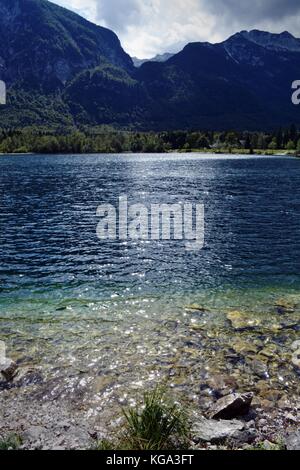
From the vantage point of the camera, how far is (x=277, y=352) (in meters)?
20.5

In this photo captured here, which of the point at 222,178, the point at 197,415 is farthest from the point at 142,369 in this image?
the point at 222,178

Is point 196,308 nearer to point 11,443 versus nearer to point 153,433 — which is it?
point 153,433

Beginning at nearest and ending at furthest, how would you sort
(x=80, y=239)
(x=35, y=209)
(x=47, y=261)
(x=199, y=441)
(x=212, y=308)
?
(x=199, y=441) → (x=212, y=308) → (x=47, y=261) → (x=80, y=239) → (x=35, y=209)

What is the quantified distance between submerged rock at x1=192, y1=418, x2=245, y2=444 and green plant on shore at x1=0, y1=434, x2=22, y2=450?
567cm

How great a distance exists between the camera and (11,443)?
1240cm

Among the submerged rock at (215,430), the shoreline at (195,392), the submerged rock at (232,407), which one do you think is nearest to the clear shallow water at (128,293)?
the shoreline at (195,392)

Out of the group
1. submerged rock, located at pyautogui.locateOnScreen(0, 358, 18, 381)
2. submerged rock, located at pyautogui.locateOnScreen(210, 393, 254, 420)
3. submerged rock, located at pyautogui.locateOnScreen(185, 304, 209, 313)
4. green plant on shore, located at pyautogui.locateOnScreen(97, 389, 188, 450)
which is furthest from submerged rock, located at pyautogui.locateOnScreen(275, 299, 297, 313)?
submerged rock, located at pyautogui.locateOnScreen(0, 358, 18, 381)

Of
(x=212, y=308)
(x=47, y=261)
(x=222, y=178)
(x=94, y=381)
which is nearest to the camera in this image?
(x=94, y=381)

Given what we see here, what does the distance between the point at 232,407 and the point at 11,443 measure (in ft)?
26.5

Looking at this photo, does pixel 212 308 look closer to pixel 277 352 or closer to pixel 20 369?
pixel 277 352

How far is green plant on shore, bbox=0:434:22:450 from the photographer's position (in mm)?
12203

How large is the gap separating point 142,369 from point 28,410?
5.46 metres

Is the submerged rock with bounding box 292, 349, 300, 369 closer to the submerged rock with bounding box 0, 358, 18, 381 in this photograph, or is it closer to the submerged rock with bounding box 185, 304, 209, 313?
the submerged rock with bounding box 185, 304, 209, 313

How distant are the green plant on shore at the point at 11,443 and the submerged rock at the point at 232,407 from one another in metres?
7.02
